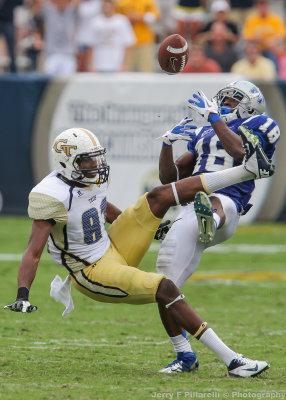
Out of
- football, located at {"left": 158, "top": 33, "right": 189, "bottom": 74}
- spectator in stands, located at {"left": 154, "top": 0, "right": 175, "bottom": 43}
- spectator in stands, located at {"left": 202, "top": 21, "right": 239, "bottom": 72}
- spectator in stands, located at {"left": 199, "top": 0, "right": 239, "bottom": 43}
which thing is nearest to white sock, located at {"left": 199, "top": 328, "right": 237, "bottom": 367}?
football, located at {"left": 158, "top": 33, "right": 189, "bottom": 74}

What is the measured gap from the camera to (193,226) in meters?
5.30

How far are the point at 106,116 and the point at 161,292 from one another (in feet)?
21.7

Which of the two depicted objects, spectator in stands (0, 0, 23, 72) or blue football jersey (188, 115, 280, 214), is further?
spectator in stands (0, 0, 23, 72)

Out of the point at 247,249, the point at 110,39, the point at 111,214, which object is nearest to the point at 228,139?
the point at 111,214

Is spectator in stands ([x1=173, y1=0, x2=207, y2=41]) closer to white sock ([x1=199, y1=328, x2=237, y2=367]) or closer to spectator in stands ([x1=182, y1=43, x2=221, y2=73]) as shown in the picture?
spectator in stands ([x1=182, y1=43, x2=221, y2=73])

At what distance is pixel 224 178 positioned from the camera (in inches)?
201

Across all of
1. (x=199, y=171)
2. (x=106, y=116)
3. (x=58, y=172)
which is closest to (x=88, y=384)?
(x=58, y=172)

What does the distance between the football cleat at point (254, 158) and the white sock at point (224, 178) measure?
1.7 inches

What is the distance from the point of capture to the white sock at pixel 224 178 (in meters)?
5.09

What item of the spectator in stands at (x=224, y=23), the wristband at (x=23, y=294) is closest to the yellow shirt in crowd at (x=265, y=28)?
the spectator in stands at (x=224, y=23)

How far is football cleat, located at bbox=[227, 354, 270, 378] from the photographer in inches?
192

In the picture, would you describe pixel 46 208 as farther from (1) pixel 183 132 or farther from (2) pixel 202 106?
(2) pixel 202 106

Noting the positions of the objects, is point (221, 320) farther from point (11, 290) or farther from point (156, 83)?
point (156, 83)

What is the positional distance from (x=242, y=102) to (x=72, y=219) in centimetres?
137
